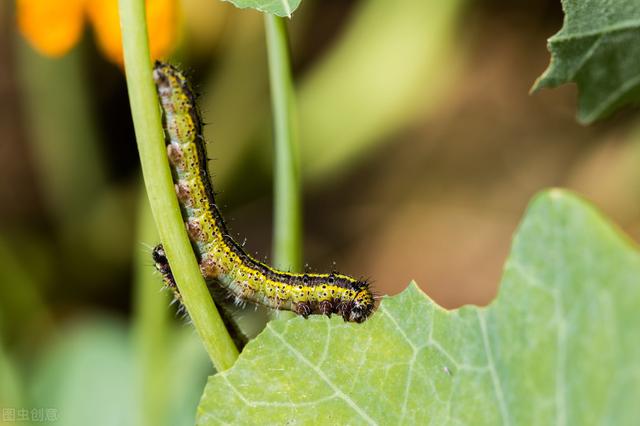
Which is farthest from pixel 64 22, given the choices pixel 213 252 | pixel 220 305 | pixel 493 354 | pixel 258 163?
pixel 493 354

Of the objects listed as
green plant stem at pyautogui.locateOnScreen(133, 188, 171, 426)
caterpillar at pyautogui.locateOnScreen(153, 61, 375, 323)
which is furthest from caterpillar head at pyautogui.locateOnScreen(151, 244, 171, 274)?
green plant stem at pyautogui.locateOnScreen(133, 188, 171, 426)

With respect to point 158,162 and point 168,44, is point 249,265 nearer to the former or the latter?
point 158,162

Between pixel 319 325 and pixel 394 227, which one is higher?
pixel 394 227

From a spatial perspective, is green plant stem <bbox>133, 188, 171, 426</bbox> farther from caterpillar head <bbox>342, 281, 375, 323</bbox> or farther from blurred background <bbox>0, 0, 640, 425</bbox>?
caterpillar head <bbox>342, 281, 375, 323</bbox>

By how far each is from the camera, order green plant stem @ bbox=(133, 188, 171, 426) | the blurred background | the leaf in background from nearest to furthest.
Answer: green plant stem @ bbox=(133, 188, 171, 426)
the leaf in background
the blurred background

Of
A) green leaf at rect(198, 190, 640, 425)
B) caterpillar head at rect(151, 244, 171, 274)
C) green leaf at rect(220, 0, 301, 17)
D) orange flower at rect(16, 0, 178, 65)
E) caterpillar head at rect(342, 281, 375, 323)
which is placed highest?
orange flower at rect(16, 0, 178, 65)

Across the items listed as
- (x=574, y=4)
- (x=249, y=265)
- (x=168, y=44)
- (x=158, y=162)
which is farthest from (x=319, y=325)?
(x=168, y=44)
